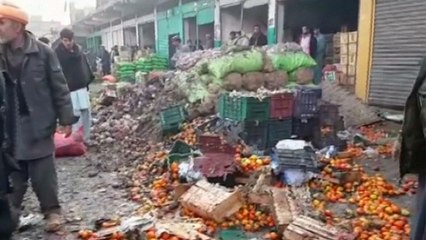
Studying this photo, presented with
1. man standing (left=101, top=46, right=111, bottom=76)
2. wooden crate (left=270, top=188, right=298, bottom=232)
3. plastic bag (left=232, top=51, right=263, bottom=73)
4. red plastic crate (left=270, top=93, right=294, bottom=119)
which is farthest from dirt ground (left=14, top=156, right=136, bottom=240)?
man standing (left=101, top=46, right=111, bottom=76)

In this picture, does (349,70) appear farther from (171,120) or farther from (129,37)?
(129,37)

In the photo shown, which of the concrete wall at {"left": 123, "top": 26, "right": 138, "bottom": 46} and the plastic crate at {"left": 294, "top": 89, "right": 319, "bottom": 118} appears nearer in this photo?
the plastic crate at {"left": 294, "top": 89, "right": 319, "bottom": 118}

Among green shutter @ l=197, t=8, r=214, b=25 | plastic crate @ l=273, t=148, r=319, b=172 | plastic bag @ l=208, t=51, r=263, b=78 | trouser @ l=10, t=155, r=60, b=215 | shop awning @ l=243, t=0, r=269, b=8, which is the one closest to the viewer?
trouser @ l=10, t=155, r=60, b=215

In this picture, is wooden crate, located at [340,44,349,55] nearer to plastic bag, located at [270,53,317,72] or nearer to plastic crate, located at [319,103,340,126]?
plastic bag, located at [270,53,317,72]

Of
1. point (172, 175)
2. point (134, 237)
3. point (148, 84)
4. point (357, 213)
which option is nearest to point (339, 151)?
point (357, 213)

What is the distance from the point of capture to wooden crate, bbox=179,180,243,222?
14.0 ft

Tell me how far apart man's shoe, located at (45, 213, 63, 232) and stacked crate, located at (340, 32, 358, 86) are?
8474 millimetres

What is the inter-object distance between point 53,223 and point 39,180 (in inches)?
17.2

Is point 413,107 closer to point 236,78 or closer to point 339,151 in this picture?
point 339,151

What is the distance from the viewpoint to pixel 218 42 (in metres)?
17.7

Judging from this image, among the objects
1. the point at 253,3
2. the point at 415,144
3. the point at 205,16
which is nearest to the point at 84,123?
the point at 415,144

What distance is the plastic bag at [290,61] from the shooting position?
8.59 metres

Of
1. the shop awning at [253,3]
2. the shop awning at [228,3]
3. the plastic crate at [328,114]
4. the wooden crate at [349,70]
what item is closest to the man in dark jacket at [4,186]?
the plastic crate at [328,114]

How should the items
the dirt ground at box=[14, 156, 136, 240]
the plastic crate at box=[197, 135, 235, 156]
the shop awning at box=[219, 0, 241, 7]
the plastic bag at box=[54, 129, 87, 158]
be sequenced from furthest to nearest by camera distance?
the shop awning at box=[219, 0, 241, 7] → the plastic bag at box=[54, 129, 87, 158] → the plastic crate at box=[197, 135, 235, 156] → the dirt ground at box=[14, 156, 136, 240]
